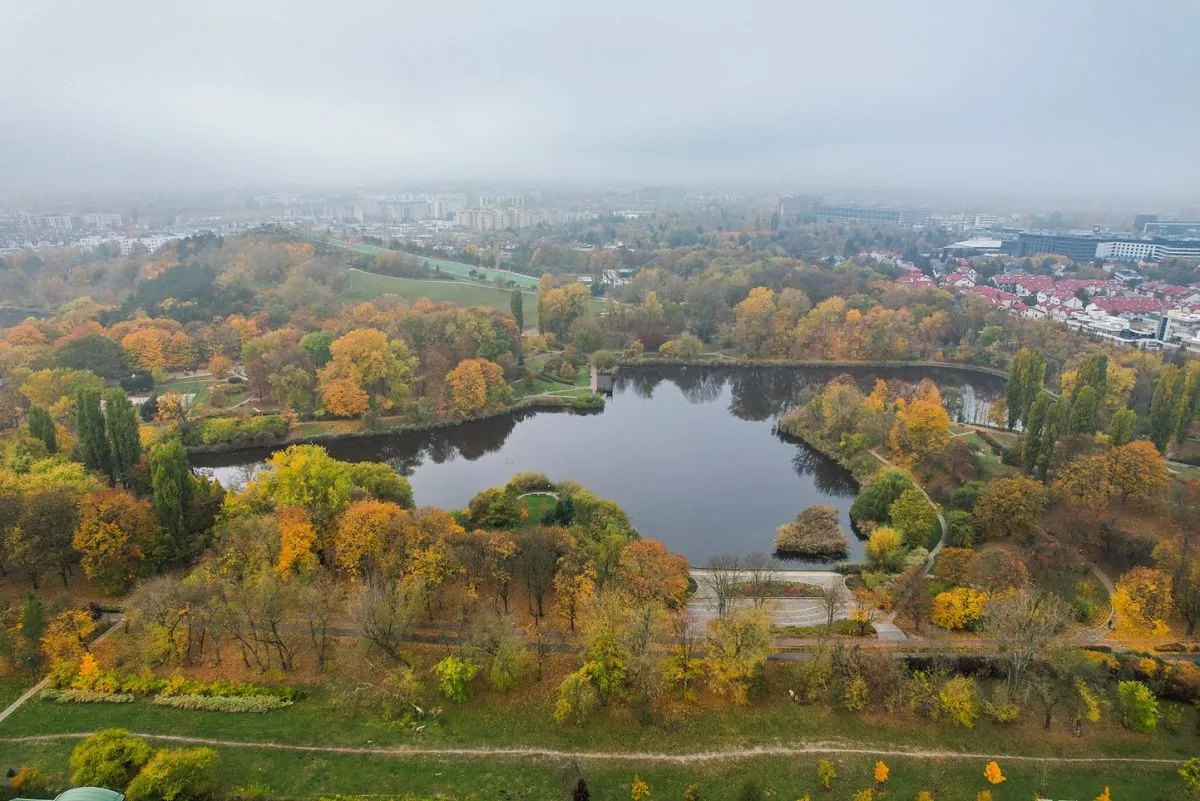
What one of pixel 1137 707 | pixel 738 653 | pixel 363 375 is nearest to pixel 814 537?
pixel 738 653

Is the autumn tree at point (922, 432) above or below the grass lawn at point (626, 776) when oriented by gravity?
above

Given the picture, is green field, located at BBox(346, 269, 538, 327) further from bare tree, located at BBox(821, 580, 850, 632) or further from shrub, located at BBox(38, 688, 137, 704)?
shrub, located at BBox(38, 688, 137, 704)

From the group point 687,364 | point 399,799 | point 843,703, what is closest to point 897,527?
point 843,703

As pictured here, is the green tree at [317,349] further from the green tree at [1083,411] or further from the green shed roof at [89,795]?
the green tree at [1083,411]

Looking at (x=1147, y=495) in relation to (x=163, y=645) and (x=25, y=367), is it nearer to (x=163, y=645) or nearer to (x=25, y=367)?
(x=163, y=645)

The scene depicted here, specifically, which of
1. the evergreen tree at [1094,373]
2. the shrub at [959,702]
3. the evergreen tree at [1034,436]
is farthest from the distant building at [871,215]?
the shrub at [959,702]

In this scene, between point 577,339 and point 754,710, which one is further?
point 577,339

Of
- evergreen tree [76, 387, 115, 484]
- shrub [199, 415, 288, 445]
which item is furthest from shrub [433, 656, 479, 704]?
shrub [199, 415, 288, 445]

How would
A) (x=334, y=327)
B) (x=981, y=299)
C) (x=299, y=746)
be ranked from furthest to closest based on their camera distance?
(x=981, y=299) < (x=334, y=327) < (x=299, y=746)
